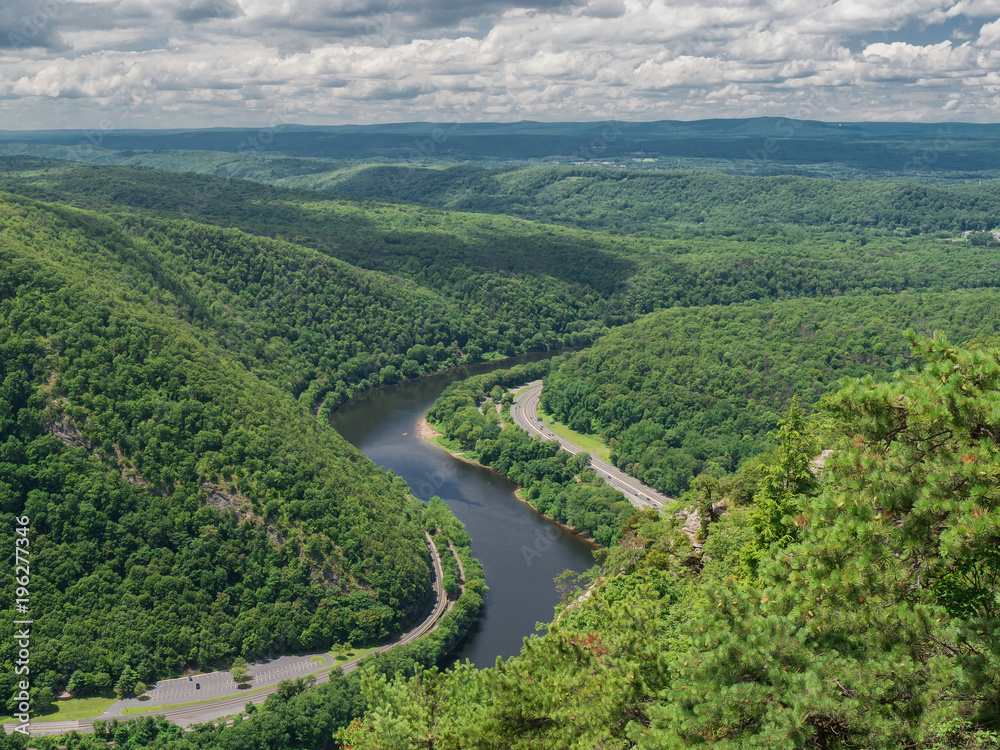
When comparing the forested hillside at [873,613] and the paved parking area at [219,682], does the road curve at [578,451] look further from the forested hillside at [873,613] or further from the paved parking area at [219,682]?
the forested hillside at [873,613]

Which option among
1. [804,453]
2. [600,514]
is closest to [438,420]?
[600,514]

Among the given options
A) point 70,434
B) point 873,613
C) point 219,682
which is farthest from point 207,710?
point 873,613

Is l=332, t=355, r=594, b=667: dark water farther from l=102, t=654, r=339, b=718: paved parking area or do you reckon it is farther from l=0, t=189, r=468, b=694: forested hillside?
l=102, t=654, r=339, b=718: paved parking area

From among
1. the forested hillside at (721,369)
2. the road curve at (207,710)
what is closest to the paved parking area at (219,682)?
the road curve at (207,710)

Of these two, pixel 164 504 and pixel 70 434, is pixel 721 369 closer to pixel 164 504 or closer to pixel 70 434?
pixel 164 504

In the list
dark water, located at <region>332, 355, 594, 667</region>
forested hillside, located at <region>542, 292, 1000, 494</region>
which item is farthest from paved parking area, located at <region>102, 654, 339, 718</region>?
forested hillside, located at <region>542, 292, 1000, 494</region>
